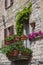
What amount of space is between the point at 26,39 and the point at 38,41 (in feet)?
5.08

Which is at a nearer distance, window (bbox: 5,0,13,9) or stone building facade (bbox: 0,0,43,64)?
stone building facade (bbox: 0,0,43,64)

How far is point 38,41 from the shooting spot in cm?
1467

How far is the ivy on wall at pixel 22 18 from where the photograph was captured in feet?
60.2

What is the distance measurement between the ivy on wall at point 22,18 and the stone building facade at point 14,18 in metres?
0.41

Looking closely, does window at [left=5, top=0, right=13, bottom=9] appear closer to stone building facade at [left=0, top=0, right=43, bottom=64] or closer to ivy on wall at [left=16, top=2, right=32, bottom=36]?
stone building facade at [left=0, top=0, right=43, bottom=64]

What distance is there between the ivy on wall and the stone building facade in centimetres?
41

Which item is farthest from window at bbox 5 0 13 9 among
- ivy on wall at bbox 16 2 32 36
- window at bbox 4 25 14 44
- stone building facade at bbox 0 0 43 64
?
ivy on wall at bbox 16 2 32 36

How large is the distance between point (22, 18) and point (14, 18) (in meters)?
2.10

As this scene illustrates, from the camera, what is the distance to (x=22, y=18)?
61.8 feet

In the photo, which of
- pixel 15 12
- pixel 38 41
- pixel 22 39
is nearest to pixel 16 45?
pixel 22 39

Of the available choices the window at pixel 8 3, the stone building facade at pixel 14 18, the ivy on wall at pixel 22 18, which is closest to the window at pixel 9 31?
the stone building facade at pixel 14 18

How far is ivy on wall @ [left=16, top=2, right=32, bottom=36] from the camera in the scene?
60.2 ft

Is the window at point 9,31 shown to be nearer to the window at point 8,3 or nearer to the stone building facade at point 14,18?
the stone building facade at point 14,18

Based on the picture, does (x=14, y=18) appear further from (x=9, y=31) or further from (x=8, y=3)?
(x=8, y=3)
